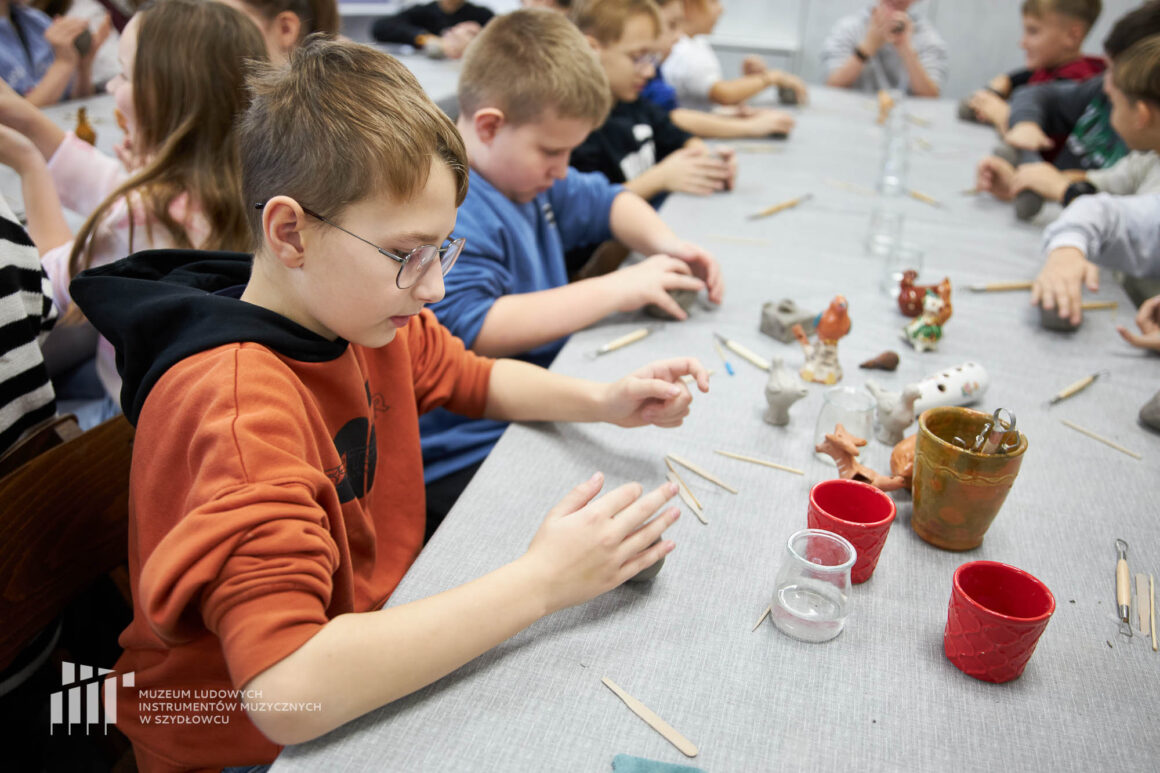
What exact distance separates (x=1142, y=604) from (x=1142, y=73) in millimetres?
1530

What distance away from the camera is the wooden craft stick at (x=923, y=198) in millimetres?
2375

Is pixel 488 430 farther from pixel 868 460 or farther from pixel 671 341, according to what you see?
pixel 868 460

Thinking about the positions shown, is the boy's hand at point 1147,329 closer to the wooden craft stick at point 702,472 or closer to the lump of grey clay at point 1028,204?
the lump of grey clay at point 1028,204

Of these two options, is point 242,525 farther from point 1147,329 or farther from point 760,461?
point 1147,329

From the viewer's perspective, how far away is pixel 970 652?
0.77 metres

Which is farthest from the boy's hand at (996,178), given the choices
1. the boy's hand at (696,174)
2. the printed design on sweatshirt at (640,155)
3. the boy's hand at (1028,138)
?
the printed design on sweatshirt at (640,155)

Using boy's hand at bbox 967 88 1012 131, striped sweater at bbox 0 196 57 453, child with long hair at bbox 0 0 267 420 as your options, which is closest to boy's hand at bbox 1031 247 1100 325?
child with long hair at bbox 0 0 267 420

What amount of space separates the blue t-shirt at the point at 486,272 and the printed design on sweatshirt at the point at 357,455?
344 mm

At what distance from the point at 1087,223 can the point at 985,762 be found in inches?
60.4

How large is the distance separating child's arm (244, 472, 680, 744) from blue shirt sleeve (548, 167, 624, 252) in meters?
1.26

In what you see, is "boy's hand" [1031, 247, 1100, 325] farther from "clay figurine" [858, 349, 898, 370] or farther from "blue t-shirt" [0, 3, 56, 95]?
"blue t-shirt" [0, 3, 56, 95]

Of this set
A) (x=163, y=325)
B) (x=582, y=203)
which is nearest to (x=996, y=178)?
(x=582, y=203)

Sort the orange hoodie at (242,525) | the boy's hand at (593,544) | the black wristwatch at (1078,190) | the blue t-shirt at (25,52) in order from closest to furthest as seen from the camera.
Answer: the orange hoodie at (242,525), the boy's hand at (593,544), the black wristwatch at (1078,190), the blue t-shirt at (25,52)

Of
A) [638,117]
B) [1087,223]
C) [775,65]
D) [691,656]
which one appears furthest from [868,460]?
[775,65]
